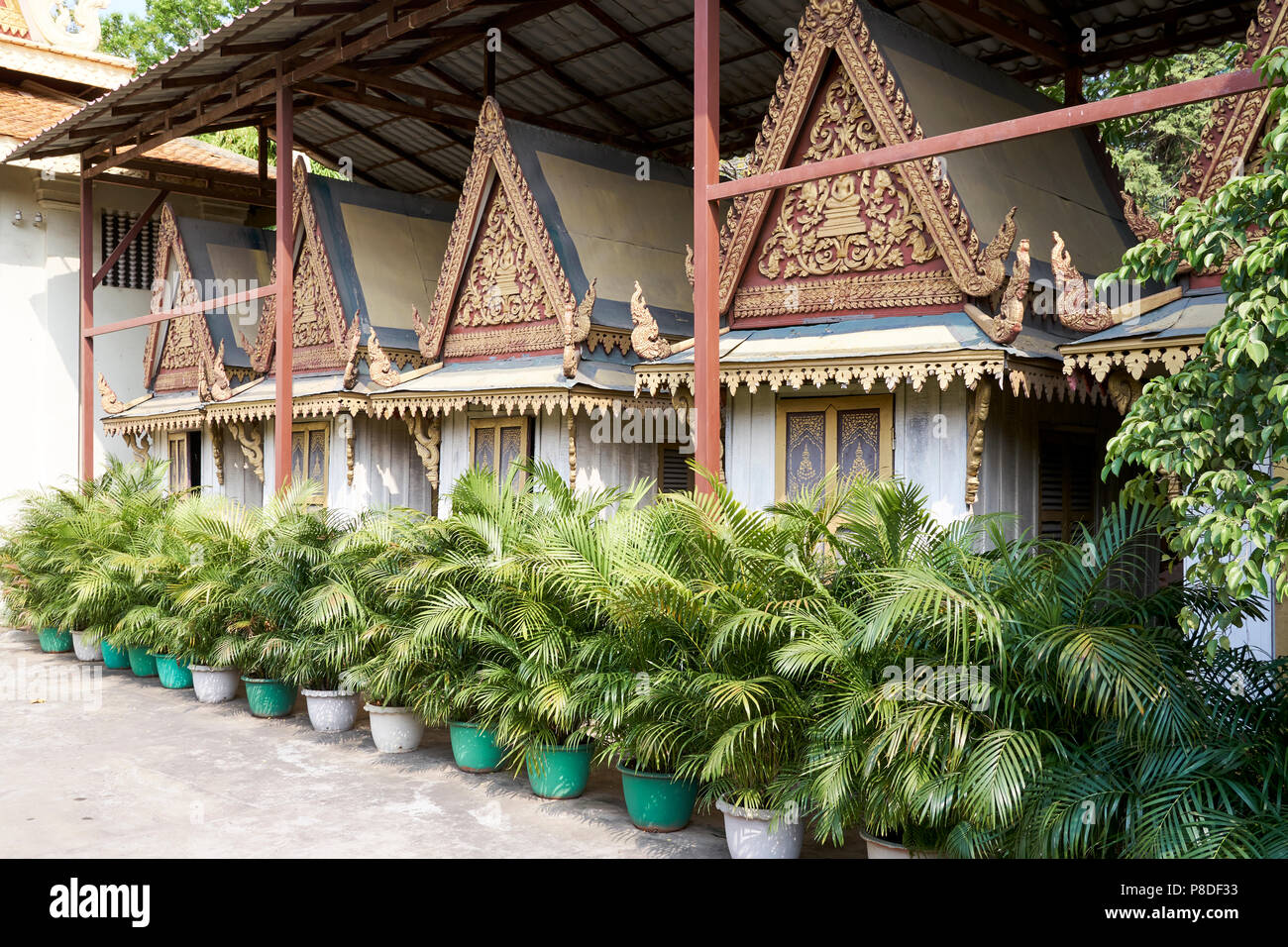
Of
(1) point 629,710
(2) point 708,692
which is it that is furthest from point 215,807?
(2) point 708,692

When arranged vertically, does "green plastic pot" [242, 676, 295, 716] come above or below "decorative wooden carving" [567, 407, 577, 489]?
below

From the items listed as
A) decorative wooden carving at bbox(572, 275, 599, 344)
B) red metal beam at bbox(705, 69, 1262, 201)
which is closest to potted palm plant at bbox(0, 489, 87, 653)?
decorative wooden carving at bbox(572, 275, 599, 344)

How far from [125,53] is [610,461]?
26.3m

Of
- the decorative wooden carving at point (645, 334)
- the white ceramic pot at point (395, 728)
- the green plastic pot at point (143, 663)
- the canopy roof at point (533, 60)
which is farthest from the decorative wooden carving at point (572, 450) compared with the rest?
the green plastic pot at point (143, 663)

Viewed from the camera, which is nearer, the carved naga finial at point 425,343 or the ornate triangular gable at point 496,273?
the ornate triangular gable at point 496,273

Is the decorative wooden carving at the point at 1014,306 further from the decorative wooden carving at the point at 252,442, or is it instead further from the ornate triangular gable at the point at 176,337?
the ornate triangular gable at the point at 176,337

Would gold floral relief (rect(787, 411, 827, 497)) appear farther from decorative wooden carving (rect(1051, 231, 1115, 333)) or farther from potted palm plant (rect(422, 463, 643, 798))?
decorative wooden carving (rect(1051, 231, 1115, 333))

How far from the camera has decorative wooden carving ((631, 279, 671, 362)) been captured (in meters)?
9.84

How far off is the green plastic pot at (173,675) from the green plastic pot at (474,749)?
4720 mm

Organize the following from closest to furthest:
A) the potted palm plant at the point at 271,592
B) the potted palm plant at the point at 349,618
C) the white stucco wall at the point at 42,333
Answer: the potted palm plant at the point at 349,618
the potted palm plant at the point at 271,592
the white stucco wall at the point at 42,333

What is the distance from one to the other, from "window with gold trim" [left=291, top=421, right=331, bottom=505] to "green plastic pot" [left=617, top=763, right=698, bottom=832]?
9.00 meters

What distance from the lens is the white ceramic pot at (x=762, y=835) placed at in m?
5.93

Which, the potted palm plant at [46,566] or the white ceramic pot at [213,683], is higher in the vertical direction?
the potted palm plant at [46,566]
